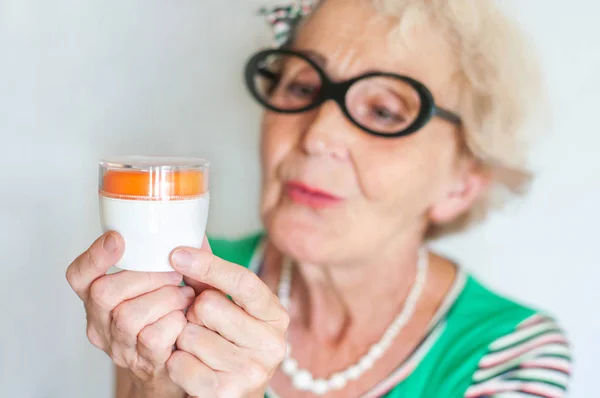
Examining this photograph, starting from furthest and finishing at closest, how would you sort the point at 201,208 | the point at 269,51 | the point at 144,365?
the point at 269,51 → the point at 144,365 → the point at 201,208

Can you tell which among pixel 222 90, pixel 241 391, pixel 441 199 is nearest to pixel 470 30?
pixel 441 199

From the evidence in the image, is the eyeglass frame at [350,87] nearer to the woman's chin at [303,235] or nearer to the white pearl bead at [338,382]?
the woman's chin at [303,235]

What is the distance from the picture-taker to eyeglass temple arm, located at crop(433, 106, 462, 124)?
0.97 meters

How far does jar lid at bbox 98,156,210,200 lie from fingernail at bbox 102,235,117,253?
0.05 metres

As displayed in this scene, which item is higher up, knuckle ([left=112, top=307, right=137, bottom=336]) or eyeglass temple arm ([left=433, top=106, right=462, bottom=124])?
eyeglass temple arm ([left=433, top=106, right=462, bottom=124])

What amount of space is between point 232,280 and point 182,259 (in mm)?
69

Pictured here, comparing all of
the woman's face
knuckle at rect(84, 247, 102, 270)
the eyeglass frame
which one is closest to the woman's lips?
the woman's face

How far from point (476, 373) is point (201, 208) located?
719 mm

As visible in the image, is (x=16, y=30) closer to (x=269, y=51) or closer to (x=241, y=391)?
(x=269, y=51)

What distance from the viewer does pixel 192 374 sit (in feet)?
2.18

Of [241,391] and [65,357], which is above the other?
[241,391]

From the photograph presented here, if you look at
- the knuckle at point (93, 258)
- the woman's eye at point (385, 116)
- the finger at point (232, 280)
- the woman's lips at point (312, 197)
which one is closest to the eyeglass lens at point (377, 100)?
the woman's eye at point (385, 116)

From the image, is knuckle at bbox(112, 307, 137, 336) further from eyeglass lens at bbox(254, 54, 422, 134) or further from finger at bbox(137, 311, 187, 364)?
eyeglass lens at bbox(254, 54, 422, 134)

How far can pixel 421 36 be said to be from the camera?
0.96 m
